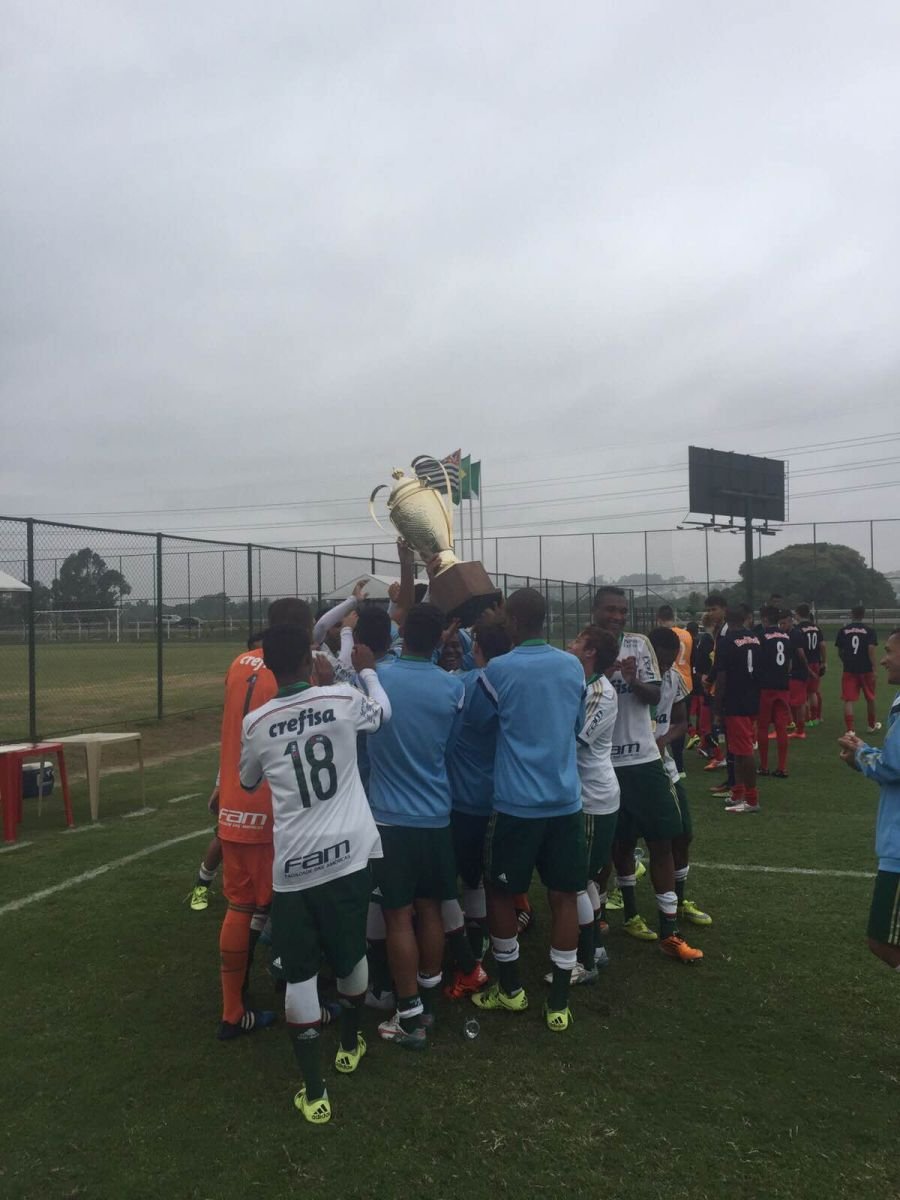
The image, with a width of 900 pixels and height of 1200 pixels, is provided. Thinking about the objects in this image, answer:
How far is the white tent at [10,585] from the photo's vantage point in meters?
9.15

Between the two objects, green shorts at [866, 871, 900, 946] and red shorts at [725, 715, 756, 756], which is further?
red shorts at [725, 715, 756, 756]

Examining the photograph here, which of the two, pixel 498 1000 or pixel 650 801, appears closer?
pixel 498 1000

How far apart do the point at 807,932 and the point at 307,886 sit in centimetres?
320

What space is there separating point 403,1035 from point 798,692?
9612 millimetres

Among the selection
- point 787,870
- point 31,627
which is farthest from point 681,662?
point 31,627

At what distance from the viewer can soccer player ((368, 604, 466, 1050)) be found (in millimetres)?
3604

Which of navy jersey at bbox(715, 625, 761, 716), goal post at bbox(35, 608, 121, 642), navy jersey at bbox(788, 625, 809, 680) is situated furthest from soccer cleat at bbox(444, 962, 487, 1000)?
goal post at bbox(35, 608, 121, 642)

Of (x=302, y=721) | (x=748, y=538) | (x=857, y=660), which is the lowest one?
(x=857, y=660)

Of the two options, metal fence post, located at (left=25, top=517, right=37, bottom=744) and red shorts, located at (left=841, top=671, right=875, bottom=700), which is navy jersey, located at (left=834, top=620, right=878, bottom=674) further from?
metal fence post, located at (left=25, top=517, right=37, bottom=744)

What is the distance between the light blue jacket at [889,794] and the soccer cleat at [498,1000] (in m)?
1.73

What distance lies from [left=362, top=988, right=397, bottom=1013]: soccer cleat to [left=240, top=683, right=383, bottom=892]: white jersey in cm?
122

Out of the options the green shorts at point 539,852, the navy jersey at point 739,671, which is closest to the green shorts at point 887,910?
the green shorts at point 539,852

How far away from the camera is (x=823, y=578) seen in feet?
127

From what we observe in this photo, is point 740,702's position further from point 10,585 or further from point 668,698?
point 10,585
